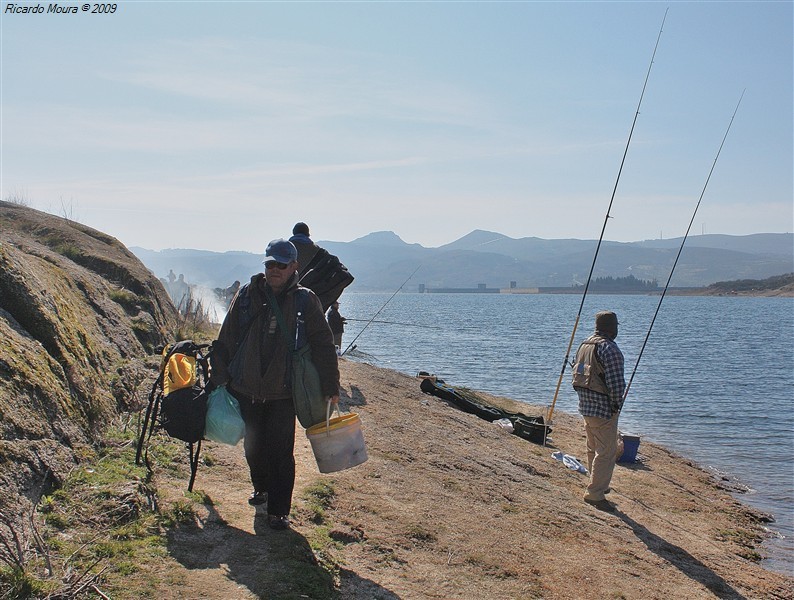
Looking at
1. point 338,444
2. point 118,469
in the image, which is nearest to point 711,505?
point 338,444

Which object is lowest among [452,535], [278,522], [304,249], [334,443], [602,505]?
[602,505]

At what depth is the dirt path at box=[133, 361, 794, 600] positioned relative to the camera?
178 inches

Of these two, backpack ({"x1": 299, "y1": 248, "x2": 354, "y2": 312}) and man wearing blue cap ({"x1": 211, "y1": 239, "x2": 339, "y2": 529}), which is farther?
backpack ({"x1": 299, "y1": 248, "x2": 354, "y2": 312})

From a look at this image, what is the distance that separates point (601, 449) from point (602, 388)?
0.74 m

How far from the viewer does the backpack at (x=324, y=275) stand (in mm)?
6523

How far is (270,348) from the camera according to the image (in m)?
4.89

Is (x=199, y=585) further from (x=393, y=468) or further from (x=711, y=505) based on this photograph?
(x=711, y=505)

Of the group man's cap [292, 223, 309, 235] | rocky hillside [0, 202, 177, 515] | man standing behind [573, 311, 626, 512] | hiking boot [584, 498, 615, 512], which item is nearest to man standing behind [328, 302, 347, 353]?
rocky hillside [0, 202, 177, 515]

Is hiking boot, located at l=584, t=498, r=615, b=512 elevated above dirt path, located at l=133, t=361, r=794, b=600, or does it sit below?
below

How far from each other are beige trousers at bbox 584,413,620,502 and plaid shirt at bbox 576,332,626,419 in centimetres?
10

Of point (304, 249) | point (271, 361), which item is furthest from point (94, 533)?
point (304, 249)

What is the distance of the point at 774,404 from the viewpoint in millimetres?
21688

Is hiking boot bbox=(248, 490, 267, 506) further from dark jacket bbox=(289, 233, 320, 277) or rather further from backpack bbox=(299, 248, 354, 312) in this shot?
dark jacket bbox=(289, 233, 320, 277)

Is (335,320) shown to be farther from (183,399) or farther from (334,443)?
(334,443)
